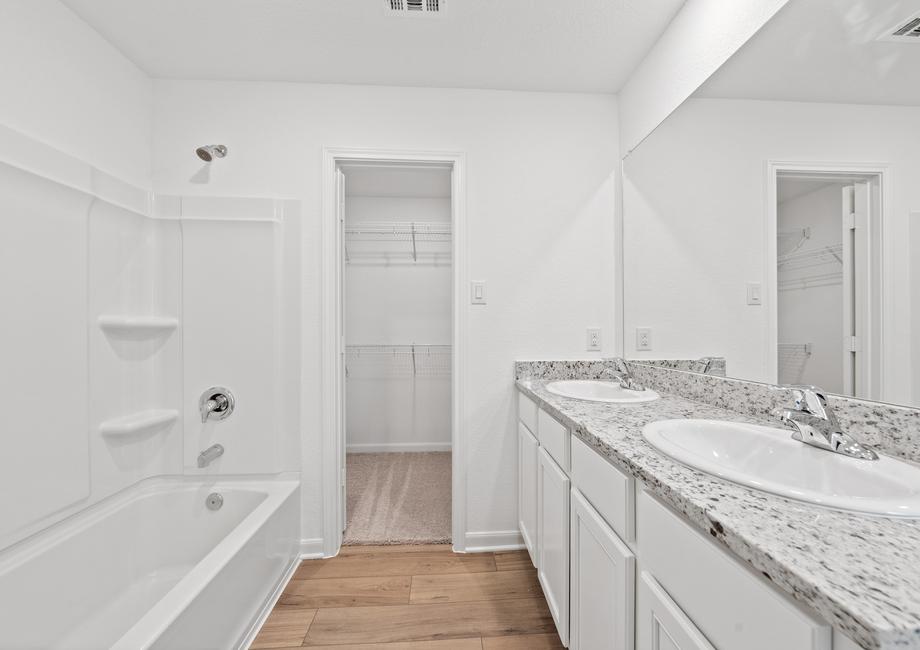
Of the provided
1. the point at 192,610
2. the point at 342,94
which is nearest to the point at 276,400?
the point at 192,610

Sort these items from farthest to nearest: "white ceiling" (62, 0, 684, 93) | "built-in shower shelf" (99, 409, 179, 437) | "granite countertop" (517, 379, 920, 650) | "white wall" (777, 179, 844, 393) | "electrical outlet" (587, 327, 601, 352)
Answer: "electrical outlet" (587, 327, 601, 352) → "built-in shower shelf" (99, 409, 179, 437) → "white ceiling" (62, 0, 684, 93) → "white wall" (777, 179, 844, 393) → "granite countertop" (517, 379, 920, 650)

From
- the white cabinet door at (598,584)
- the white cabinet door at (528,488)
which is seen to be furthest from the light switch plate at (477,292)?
the white cabinet door at (598,584)

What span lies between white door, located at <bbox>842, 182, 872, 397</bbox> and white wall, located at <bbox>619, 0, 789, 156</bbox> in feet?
2.10

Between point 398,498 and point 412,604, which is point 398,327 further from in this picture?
point 412,604

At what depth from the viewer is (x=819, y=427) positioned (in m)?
0.85

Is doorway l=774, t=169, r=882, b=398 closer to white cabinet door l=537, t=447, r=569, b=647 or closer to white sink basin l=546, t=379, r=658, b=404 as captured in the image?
white sink basin l=546, t=379, r=658, b=404

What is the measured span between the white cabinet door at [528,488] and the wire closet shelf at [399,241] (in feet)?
6.71

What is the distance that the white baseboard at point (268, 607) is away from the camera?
1.36 metres

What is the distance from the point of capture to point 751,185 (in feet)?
3.75

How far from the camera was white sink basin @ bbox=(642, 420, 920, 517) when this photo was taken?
0.60 metres

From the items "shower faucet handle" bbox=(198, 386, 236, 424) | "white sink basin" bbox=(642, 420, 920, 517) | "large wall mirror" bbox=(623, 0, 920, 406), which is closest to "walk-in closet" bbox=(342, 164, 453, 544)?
"shower faucet handle" bbox=(198, 386, 236, 424)

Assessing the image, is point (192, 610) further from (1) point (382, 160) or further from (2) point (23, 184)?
(1) point (382, 160)

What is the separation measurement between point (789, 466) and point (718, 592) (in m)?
0.47

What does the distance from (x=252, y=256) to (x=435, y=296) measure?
182cm
